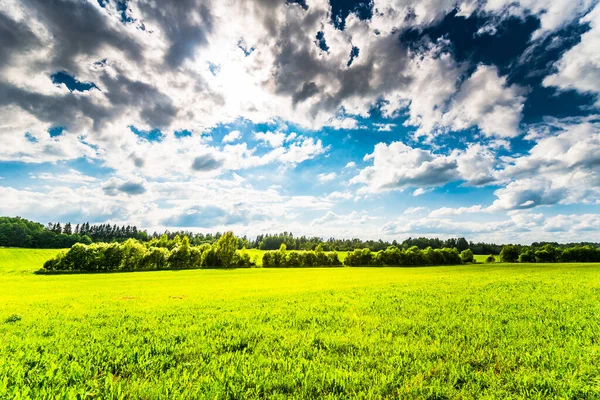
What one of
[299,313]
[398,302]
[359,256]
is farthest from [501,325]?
[359,256]

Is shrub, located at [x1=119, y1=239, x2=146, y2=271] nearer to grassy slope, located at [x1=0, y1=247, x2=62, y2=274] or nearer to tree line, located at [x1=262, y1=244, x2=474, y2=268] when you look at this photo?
grassy slope, located at [x1=0, y1=247, x2=62, y2=274]

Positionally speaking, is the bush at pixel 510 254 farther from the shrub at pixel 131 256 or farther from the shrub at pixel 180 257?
the shrub at pixel 131 256

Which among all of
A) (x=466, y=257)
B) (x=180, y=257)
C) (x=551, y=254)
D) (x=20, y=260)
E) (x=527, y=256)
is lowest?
(x=20, y=260)

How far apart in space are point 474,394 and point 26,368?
402 inches

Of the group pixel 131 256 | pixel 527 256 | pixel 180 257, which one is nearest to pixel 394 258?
pixel 527 256

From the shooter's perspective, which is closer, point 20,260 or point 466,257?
point 20,260

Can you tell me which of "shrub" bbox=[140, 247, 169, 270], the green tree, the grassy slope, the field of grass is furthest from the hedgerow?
the grassy slope

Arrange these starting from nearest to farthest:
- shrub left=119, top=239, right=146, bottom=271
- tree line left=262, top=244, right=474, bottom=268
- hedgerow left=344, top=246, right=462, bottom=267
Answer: shrub left=119, top=239, right=146, bottom=271 < tree line left=262, top=244, right=474, bottom=268 < hedgerow left=344, top=246, right=462, bottom=267

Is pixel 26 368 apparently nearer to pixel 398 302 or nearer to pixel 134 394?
pixel 134 394

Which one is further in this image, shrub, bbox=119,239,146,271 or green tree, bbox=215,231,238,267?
green tree, bbox=215,231,238,267

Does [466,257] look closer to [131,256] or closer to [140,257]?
[140,257]

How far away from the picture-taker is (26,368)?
22.1ft

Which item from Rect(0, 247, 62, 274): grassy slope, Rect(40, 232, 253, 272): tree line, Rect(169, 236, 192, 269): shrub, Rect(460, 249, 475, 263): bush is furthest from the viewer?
Rect(460, 249, 475, 263): bush

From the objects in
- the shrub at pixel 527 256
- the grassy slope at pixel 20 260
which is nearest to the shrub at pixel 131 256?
the grassy slope at pixel 20 260
